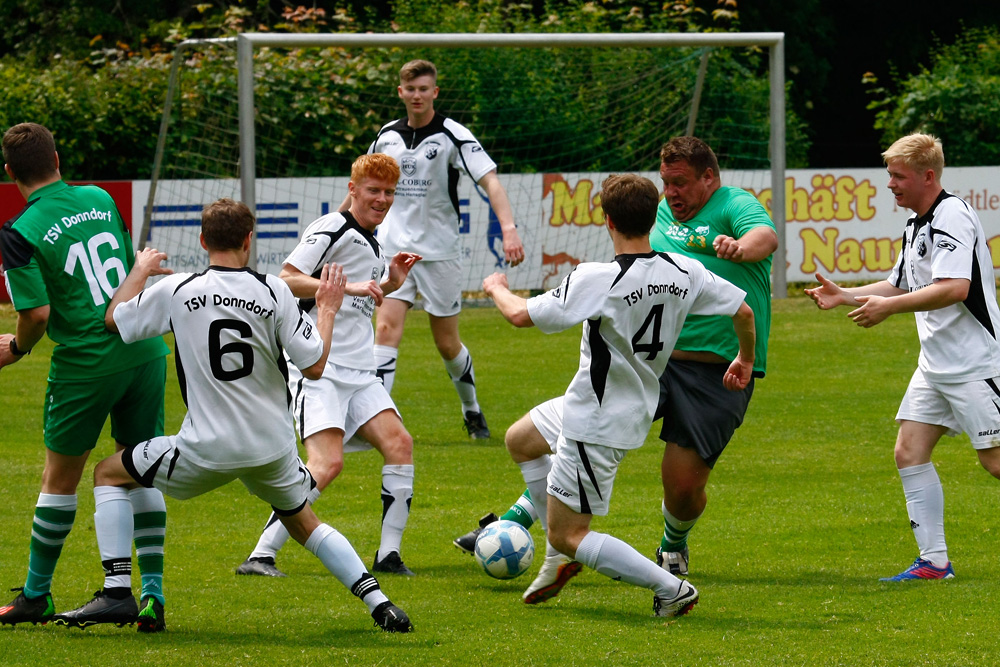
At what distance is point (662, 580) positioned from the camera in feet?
17.1

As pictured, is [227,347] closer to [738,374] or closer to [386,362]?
[738,374]

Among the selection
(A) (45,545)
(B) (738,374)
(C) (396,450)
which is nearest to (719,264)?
(B) (738,374)

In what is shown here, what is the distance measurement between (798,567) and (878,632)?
1.25 meters

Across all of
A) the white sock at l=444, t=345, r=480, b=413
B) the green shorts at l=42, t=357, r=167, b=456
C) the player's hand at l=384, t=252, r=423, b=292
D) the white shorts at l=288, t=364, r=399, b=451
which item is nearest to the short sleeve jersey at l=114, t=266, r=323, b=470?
the green shorts at l=42, t=357, r=167, b=456

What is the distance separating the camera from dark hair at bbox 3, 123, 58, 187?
17.1 feet

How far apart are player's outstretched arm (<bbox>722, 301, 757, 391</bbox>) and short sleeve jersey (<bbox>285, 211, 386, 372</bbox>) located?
5.84 ft

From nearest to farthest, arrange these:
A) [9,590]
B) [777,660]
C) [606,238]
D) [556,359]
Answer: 1. [777,660]
2. [9,590]
3. [556,359]
4. [606,238]

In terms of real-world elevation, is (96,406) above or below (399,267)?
below

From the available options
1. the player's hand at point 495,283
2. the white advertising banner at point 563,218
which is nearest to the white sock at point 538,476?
the player's hand at point 495,283

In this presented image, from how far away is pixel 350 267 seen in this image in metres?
6.52

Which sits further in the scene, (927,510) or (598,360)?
(927,510)

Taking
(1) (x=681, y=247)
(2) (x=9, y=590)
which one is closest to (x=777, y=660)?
(1) (x=681, y=247)

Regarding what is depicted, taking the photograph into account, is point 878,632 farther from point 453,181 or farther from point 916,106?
point 916,106

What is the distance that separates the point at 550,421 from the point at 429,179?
426 centimetres
